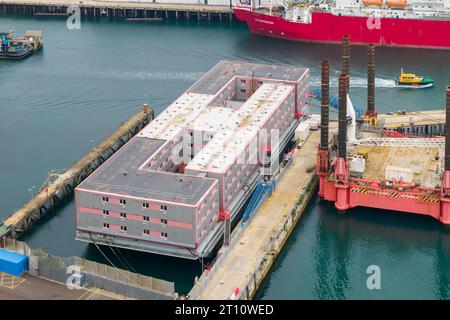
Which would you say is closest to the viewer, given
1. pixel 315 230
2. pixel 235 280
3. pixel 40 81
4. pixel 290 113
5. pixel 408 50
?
pixel 235 280

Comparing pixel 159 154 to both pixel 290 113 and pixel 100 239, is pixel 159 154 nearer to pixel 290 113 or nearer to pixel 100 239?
pixel 100 239

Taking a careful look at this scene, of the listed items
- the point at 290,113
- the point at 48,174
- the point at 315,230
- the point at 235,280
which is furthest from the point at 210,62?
the point at 235,280

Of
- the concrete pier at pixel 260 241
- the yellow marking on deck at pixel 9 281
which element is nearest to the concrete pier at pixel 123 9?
the concrete pier at pixel 260 241

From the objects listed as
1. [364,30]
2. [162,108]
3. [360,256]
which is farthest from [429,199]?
[364,30]

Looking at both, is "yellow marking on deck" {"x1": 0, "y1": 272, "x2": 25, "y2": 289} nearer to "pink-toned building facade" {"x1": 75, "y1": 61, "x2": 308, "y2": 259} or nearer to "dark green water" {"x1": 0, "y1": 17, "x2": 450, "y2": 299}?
"dark green water" {"x1": 0, "y1": 17, "x2": 450, "y2": 299}

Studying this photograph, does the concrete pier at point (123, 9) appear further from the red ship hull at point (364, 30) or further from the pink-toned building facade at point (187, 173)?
the pink-toned building facade at point (187, 173)

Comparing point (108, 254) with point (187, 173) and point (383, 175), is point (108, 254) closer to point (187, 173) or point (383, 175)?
point (187, 173)
